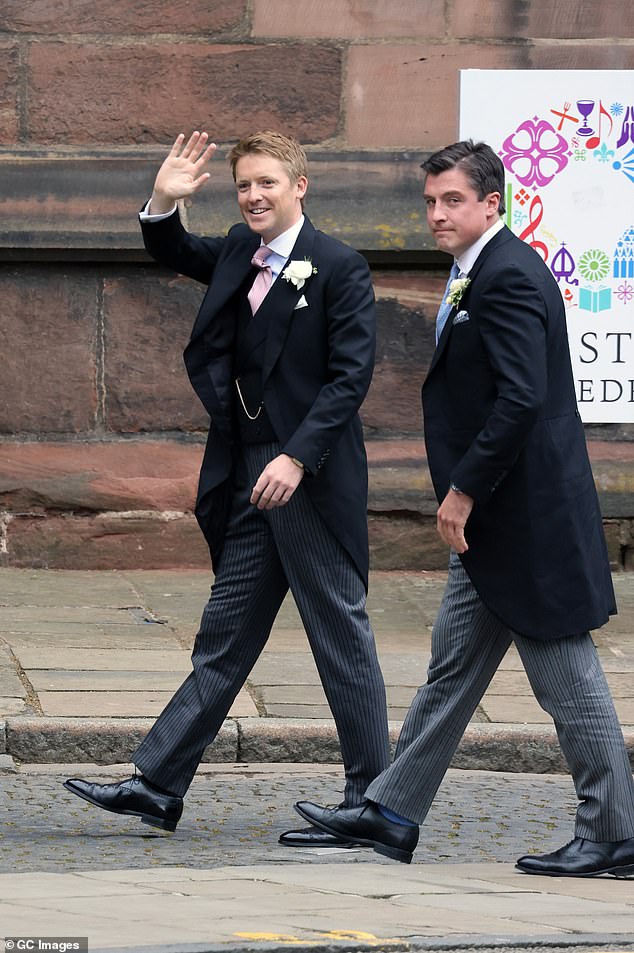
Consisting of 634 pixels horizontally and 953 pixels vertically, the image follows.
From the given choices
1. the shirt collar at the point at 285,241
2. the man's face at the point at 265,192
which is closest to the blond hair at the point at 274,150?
the man's face at the point at 265,192

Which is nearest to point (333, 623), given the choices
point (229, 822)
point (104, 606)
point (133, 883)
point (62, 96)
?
point (229, 822)

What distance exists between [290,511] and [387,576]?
4.45 metres

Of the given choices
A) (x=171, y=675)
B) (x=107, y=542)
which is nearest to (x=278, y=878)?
(x=171, y=675)

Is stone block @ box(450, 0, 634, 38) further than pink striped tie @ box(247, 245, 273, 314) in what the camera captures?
Yes

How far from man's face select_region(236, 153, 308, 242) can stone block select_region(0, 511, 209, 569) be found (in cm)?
440

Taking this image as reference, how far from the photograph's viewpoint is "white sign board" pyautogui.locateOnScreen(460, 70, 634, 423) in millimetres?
9570

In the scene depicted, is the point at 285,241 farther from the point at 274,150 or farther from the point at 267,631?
the point at 267,631

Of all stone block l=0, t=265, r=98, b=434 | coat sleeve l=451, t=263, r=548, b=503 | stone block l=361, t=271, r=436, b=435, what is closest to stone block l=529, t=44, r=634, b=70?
stone block l=361, t=271, r=436, b=435

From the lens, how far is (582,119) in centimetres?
957

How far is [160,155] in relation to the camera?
30.5 feet

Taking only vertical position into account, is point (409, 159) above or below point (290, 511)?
above

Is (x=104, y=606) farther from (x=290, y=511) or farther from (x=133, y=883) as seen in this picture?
(x=133, y=883)

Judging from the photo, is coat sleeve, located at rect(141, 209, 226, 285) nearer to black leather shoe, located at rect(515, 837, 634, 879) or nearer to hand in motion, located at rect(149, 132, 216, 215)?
hand in motion, located at rect(149, 132, 216, 215)

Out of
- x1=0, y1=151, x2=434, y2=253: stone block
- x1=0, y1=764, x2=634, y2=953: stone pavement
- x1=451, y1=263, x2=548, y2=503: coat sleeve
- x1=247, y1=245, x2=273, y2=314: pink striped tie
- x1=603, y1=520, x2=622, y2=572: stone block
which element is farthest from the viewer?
x1=603, y1=520, x2=622, y2=572: stone block
